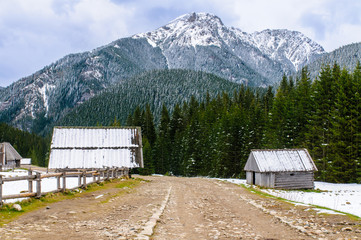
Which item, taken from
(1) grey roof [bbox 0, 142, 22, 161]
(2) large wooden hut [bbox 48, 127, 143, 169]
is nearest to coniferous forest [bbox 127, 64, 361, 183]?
(2) large wooden hut [bbox 48, 127, 143, 169]

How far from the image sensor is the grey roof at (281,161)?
3909cm

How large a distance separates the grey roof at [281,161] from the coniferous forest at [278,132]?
6.18 metres

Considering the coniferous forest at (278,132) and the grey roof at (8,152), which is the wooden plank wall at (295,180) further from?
the grey roof at (8,152)

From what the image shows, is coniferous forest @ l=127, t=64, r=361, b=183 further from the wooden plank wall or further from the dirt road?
the dirt road

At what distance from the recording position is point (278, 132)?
57250 mm

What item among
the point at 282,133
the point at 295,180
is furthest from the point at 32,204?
the point at 282,133

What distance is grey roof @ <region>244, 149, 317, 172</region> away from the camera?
128ft

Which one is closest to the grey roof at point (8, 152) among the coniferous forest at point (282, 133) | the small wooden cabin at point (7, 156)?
the small wooden cabin at point (7, 156)

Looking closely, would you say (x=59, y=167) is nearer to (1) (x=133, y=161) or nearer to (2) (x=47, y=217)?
(1) (x=133, y=161)

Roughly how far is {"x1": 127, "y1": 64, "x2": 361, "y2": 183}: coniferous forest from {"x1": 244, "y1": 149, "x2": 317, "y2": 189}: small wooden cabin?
256 inches

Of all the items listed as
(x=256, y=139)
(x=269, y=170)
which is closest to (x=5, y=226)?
(x=269, y=170)

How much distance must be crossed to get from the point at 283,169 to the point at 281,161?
1.50m

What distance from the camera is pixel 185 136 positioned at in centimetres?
8475

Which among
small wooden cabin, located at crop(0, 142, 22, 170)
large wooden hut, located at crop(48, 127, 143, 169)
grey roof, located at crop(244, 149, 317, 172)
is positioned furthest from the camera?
small wooden cabin, located at crop(0, 142, 22, 170)
